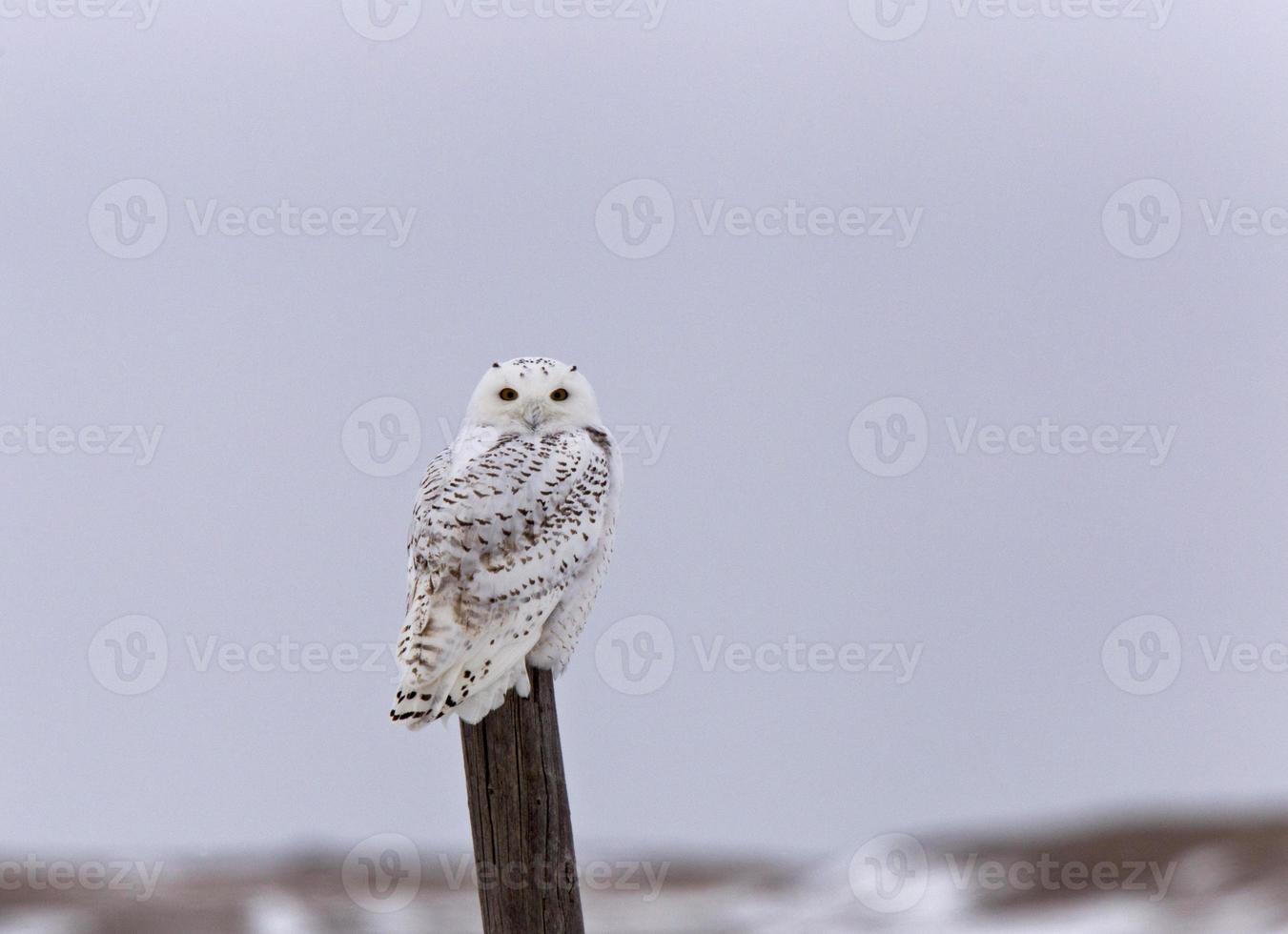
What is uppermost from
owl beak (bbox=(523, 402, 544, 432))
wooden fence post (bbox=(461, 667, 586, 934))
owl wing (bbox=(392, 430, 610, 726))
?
owl beak (bbox=(523, 402, 544, 432))

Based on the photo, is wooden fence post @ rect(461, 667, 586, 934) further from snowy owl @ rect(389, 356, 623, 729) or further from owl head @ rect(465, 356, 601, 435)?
owl head @ rect(465, 356, 601, 435)

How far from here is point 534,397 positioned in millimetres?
4145

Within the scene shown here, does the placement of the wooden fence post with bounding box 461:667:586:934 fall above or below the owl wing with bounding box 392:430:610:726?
below

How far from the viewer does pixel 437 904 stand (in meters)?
7.80

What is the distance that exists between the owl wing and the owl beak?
103mm

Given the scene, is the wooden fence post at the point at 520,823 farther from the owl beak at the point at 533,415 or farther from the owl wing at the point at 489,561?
the owl beak at the point at 533,415

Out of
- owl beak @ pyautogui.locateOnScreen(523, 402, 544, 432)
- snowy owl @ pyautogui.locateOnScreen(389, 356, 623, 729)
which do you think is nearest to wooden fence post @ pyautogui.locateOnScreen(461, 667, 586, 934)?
snowy owl @ pyautogui.locateOnScreen(389, 356, 623, 729)

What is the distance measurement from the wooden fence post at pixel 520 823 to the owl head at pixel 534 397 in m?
1.06

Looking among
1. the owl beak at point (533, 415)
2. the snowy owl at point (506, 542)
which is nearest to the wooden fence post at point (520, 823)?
the snowy owl at point (506, 542)

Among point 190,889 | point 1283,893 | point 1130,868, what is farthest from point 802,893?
point 190,889

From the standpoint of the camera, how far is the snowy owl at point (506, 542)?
3.44 meters

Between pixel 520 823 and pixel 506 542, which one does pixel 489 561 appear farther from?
pixel 520 823

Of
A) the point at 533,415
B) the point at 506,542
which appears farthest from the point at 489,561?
the point at 533,415

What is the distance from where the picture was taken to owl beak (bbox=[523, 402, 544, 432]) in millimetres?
4148
